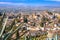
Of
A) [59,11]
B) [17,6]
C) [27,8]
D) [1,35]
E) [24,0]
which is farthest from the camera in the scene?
[59,11]

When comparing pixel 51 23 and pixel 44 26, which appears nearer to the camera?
pixel 44 26

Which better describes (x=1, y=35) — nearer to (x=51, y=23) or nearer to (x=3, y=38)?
(x=3, y=38)

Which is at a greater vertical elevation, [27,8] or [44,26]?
[27,8]

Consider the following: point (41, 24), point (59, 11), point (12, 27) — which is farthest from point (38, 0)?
point (12, 27)

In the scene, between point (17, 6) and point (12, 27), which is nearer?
point (12, 27)

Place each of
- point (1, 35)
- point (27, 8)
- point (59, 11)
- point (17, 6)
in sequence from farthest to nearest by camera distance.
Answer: point (59, 11) → point (27, 8) → point (17, 6) → point (1, 35)

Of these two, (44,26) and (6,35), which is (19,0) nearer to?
(44,26)

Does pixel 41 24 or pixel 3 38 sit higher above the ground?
pixel 3 38

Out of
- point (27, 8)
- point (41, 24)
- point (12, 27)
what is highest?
point (12, 27)

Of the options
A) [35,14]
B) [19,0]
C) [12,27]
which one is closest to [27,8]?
[19,0]
